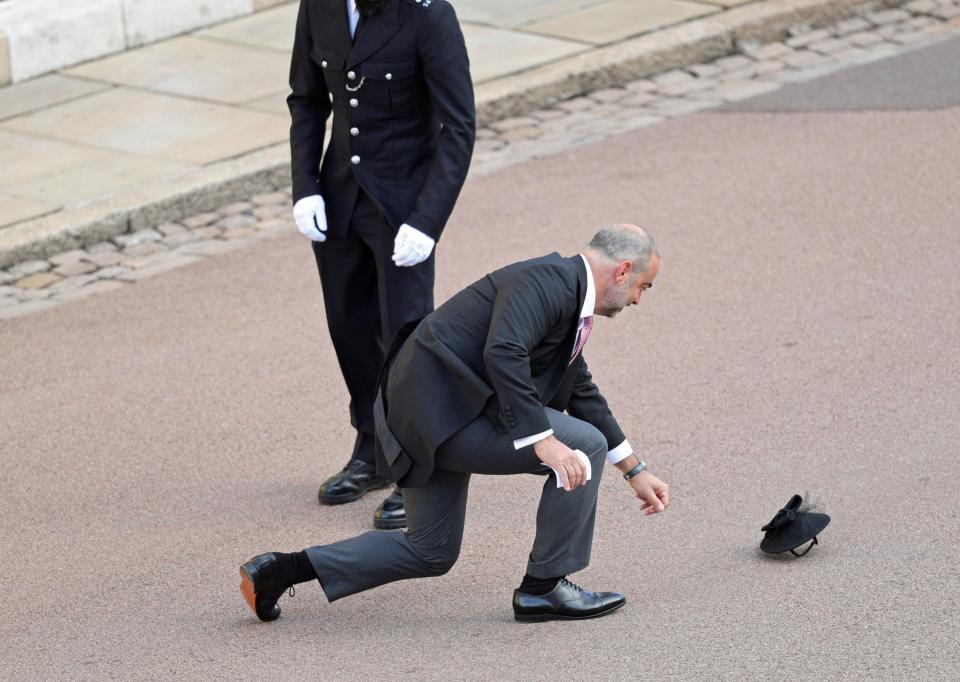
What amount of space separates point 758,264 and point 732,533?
247 cm

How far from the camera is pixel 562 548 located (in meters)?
4.99

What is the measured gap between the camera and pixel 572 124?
9.93 meters

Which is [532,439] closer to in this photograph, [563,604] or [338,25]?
[563,604]

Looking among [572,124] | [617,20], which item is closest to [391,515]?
[572,124]

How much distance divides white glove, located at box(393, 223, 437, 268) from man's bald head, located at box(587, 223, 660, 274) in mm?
991

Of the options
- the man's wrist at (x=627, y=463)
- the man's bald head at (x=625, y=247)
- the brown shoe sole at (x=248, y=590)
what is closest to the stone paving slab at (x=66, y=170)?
the brown shoe sole at (x=248, y=590)

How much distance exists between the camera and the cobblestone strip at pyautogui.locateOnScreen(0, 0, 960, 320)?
8289mm

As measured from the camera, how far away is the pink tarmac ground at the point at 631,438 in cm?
496

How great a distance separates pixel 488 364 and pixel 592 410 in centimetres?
59

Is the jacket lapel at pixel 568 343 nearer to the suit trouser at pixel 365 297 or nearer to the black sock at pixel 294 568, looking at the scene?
the black sock at pixel 294 568

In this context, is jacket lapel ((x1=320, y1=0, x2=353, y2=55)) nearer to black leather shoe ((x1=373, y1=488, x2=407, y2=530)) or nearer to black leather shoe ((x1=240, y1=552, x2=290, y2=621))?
black leather shoe ((x1=373, y1=488, x2=407, y2=530))

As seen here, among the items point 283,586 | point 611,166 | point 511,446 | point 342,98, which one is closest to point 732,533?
point 511,446

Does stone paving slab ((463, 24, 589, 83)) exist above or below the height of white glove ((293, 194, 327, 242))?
below

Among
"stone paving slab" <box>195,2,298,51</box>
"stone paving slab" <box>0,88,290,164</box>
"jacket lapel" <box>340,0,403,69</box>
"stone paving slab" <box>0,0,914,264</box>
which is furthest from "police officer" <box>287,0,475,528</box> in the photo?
"stone paving slab" <box>195,2,298,51</box>
